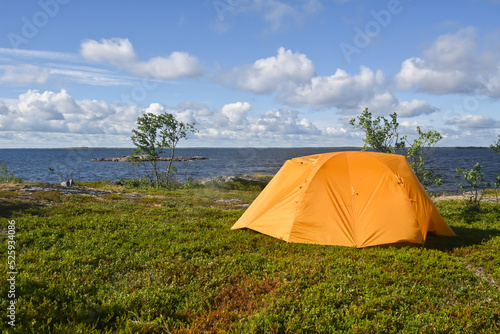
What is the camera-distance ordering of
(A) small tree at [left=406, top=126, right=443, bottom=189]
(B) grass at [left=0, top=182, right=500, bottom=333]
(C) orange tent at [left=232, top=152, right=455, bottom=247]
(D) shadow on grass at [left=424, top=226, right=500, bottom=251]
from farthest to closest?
(A) small tree at [left=406, top=126, right=443, bottom=189], (D) shadow on grass at [left=424, top=226, right=500, bottom=251], (C) orange tent at [left=232, top=152, right=455, bottom=247], (B) grass at [left=0, top=182, right=500, bottom=333]

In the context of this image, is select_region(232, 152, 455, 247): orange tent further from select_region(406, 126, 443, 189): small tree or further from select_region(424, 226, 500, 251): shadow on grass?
select_region(406, 126, 443, 189): small tree

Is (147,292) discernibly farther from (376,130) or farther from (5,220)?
(376,130)

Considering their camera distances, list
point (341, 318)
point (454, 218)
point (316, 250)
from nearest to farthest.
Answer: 1. point (341, 318)
2. point (316, 250)
3. point (454, 218)

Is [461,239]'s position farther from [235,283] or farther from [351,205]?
[235,283]

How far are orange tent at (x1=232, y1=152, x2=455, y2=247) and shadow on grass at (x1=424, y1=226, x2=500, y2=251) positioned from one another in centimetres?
42

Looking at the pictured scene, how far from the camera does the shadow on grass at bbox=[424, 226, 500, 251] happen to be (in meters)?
12.1

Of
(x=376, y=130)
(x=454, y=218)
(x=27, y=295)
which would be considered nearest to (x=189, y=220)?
(x=27, y=295)

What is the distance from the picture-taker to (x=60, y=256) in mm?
9578

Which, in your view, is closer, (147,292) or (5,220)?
(147,292)

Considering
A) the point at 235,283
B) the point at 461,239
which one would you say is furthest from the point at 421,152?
the point at 235,283

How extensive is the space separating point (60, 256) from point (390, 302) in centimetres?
972

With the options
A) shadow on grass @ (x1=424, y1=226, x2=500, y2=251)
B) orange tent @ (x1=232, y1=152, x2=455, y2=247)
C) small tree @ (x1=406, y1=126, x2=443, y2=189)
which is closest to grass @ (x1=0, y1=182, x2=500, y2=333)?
shadow on grass @ (x1=424, y1=226, x2=500, y2=251)

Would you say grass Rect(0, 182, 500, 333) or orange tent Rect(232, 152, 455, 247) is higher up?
orange tent Rect(232, 152, 455, 247)

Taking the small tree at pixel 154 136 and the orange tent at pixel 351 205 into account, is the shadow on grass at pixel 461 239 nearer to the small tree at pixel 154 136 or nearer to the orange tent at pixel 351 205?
the orange tent at pixel 351 205
